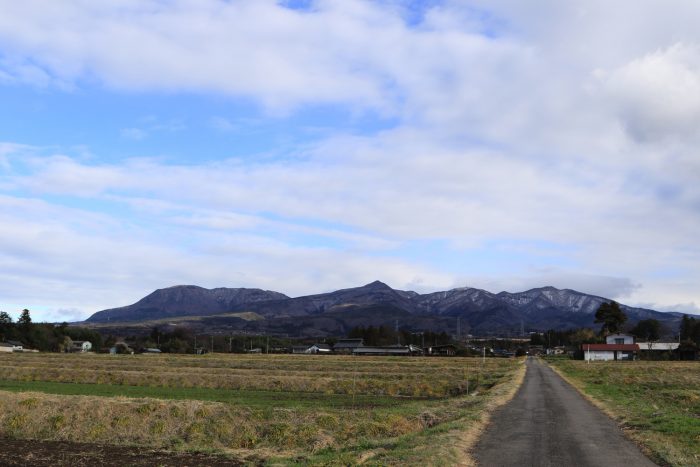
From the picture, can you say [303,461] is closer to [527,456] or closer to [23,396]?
[527,456]

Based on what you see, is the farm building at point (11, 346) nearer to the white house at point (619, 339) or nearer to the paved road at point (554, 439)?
the paved road at point (554, 439)

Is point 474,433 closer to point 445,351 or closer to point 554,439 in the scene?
point 554,439

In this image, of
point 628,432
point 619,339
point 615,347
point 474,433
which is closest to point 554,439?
point 474,433

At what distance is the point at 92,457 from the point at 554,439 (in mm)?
14768

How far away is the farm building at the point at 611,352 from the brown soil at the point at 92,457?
406ft

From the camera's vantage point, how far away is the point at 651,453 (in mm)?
16562

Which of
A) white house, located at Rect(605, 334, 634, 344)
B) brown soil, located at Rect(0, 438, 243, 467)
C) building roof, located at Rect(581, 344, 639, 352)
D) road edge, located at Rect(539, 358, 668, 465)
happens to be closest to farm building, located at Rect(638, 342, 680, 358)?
building roof, located at Rect(581, 344, 639, 352)

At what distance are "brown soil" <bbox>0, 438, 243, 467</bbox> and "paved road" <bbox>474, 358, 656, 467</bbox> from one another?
808 cm

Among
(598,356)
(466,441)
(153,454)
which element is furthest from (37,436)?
(598,356)

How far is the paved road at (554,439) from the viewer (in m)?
15.5

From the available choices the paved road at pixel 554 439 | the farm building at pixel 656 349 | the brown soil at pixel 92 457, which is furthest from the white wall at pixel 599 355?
the brown soil at pixel 92 457

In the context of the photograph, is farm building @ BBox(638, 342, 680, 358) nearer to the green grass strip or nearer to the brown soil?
the green grass strip

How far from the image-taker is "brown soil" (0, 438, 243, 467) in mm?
18031

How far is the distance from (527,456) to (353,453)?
4750mm
